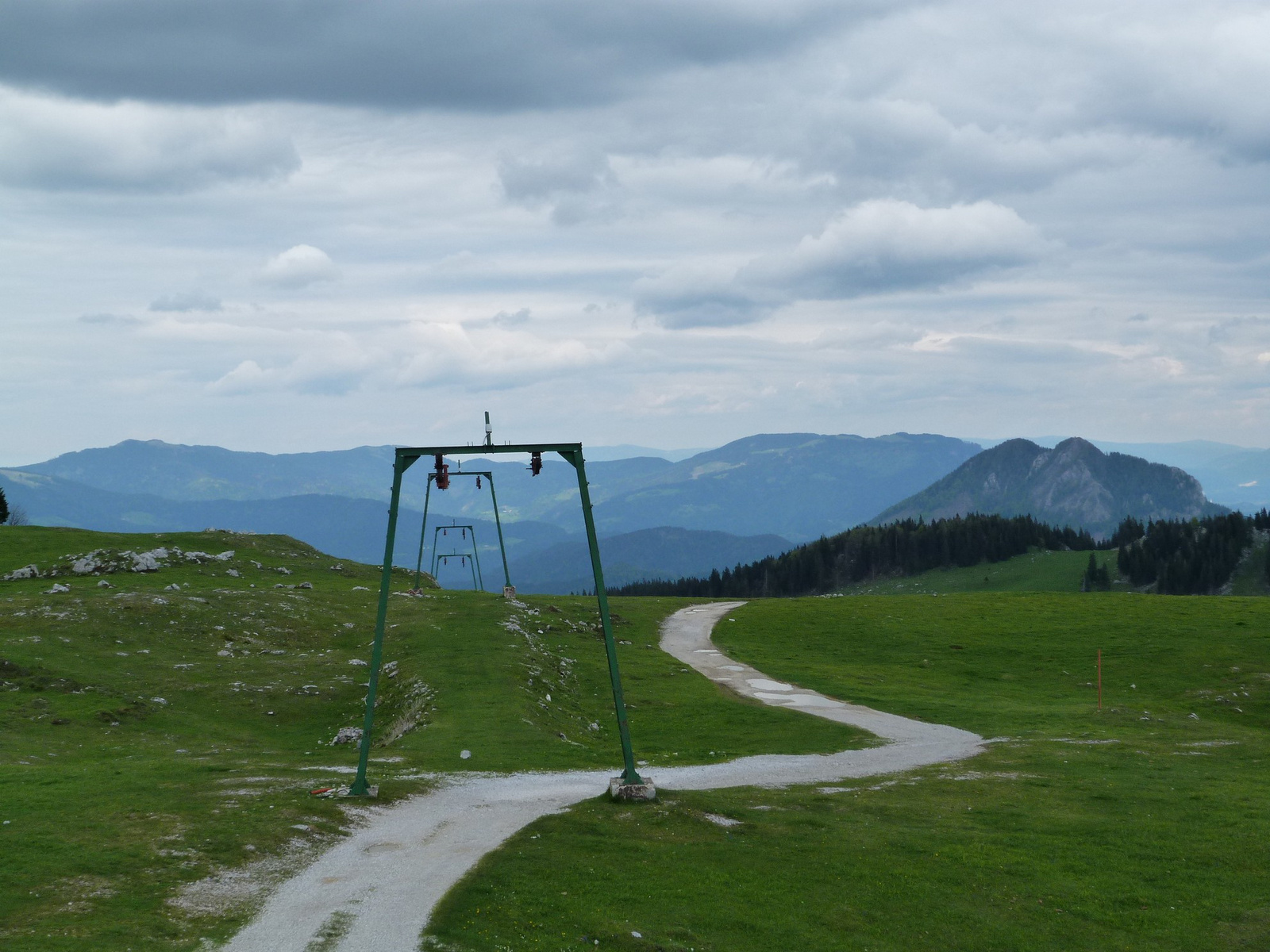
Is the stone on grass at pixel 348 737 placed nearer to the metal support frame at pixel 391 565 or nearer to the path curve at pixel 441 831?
the path curve at pixel 441 831

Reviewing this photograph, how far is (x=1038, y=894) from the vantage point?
2575cm

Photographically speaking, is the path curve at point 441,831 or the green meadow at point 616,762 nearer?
the path curve at point 441,831

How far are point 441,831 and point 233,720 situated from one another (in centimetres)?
2586

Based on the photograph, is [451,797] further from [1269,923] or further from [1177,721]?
[1177,721]

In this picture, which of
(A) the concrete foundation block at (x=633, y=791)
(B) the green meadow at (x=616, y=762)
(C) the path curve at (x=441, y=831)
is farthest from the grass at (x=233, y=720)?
(A) the concrete foundation block at (x=633, y=791)

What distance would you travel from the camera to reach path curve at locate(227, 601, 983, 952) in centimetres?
1995

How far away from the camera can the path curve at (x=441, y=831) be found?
786 inches

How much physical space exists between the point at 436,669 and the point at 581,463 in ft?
99.8

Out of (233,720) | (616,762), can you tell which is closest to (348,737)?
(233,720)

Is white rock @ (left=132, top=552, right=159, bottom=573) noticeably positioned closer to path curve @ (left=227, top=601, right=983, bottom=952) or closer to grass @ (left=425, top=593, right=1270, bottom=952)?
path curve @ (left=227, top=601, right=983, bottom=952)

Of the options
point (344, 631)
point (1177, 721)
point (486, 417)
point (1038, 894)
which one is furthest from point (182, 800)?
point (1177, 721)

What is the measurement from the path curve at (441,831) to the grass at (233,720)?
0.86m

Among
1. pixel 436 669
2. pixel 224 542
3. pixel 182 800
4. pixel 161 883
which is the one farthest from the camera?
pixel 224 542

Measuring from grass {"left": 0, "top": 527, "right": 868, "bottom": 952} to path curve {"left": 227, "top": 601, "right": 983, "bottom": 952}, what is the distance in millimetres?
862
